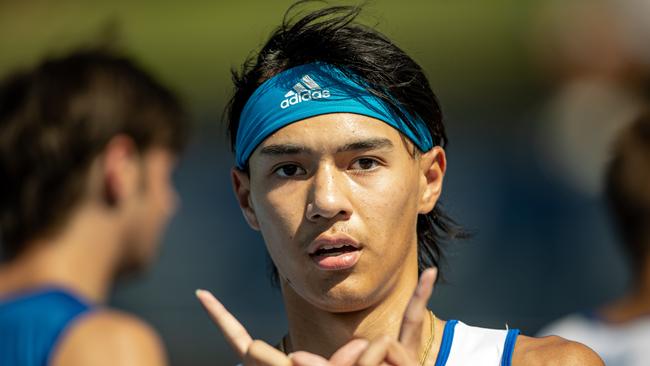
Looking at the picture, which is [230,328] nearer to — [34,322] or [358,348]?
[358,348]

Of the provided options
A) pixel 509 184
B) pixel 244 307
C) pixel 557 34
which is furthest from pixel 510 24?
pixel 244 307

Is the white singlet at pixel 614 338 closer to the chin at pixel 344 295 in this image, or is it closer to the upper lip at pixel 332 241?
the chin at pixel 344 295

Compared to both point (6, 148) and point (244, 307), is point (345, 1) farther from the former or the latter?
point (244, 307)

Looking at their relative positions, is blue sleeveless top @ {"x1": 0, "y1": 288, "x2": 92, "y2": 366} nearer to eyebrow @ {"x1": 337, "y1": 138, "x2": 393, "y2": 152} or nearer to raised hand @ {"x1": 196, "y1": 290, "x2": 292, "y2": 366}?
raised hand @ {"x1": 196, "y1": 290, "x2": 292, "y2": 366}

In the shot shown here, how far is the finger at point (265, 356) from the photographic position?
2674 millimetres

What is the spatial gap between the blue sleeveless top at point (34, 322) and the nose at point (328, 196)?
1.02 metres

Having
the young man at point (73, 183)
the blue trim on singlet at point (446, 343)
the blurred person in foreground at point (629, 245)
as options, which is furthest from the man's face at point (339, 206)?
the blurred person in foreground at point (629, 245)

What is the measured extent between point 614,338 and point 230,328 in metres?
3.52

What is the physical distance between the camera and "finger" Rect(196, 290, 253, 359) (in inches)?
108

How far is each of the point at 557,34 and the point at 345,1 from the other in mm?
5619

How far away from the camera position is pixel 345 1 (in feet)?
23.0

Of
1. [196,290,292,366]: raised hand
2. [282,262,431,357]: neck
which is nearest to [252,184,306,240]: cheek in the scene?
[282,262,431,357]: neck

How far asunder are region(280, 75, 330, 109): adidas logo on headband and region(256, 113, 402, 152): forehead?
7 cm

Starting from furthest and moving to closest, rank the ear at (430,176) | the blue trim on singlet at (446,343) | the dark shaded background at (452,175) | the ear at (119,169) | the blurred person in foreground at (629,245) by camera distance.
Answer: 1. the dark shaded background at (452,175)
2. the blurred person in foreground at (629,245)
3. the ear at (119,169)
4. the ear at (430,176)
5. the blue trim on singlet at (446,343)
